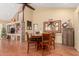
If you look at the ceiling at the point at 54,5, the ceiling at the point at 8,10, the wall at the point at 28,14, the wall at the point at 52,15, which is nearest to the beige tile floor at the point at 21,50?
the wall at the point at 52,15

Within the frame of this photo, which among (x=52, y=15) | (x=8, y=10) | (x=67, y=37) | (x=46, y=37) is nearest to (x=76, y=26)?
(x=67, y=37)

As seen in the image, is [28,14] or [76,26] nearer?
[28,14]

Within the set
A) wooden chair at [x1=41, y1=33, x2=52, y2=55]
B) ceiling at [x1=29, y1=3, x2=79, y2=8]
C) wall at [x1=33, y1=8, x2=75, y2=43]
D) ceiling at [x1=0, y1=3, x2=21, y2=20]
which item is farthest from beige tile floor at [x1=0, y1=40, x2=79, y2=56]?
ceiling at [x1=29, y1=3, x2=79, y2=8]

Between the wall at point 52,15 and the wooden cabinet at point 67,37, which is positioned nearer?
the wall at point 52,15

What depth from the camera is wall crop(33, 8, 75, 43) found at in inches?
129

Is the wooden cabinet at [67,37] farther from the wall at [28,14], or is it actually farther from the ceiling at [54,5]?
the wall at [28,14]

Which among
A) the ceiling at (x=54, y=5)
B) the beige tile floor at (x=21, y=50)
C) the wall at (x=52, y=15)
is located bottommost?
the beige tile floor at (x=21, y=50)

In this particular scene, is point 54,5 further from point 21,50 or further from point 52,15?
point 21,50

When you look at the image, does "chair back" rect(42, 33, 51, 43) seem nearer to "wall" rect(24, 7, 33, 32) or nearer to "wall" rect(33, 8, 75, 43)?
"wall" rect(33, 8, 75, 43)

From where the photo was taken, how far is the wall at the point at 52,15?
327 centimetres

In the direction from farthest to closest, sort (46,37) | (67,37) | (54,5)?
(67,37) → (46,37) → (54,5)

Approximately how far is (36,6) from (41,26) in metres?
0.47

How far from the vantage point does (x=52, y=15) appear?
10.9 ft

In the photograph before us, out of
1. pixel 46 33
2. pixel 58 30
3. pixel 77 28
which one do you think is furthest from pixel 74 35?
pixel 46 33
